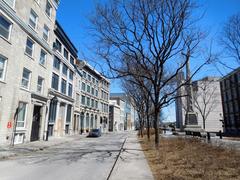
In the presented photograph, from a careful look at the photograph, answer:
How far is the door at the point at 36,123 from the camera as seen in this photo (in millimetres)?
23425

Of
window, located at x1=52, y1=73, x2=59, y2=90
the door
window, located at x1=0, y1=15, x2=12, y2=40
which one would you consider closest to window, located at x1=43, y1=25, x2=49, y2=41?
window, located at x1=52, y1=73, x2=59, y2=90

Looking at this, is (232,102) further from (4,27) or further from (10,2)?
(4,27)

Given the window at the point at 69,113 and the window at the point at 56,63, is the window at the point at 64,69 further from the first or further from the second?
the window at the point at 69,113

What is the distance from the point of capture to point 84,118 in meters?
48.7

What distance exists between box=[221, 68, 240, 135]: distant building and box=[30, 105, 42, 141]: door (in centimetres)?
4710

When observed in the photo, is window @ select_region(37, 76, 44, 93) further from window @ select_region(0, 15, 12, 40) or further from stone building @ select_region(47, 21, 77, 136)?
window @ select_region(0, 15, 12, 40)

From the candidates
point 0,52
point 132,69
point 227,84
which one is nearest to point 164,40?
point 132,69

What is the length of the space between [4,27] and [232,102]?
194 feet

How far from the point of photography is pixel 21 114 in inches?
819

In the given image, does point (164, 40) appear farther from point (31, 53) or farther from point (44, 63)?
point (44, 63)

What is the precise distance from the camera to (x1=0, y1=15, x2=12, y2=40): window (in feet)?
57.1

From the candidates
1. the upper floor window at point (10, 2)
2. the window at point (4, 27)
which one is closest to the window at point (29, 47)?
the window at point (4, 27)

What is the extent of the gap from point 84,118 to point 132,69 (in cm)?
3292

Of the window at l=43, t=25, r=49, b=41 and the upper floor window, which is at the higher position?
the window at l=43, t=25, r=49, b=41
